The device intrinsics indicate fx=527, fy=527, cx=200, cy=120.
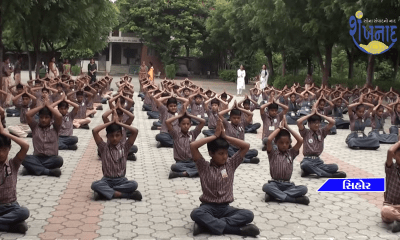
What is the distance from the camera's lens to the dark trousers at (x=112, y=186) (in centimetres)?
787

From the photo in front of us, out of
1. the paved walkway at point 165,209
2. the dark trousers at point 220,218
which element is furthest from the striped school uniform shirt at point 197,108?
the dark trousers at point 220,218

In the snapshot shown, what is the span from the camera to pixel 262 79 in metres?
29.3

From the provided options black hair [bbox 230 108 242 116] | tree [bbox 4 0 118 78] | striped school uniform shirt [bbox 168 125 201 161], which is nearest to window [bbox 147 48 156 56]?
tree [bbox 4 0 118 78]

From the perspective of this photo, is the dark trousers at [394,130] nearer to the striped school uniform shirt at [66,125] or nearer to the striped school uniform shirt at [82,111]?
the striped school uniform shirt at [66,125]

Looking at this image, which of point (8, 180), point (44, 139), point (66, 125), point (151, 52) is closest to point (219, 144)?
point (8, 180)

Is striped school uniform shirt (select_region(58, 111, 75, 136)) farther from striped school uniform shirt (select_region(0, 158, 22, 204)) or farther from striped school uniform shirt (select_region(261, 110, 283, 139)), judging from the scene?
striped school uniform shirt (select_region(0, 158, 22, 204))

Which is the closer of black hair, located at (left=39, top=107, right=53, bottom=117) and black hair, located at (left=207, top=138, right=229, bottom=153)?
black hair, located at (left=207, top=138, right=229, bottom=153)

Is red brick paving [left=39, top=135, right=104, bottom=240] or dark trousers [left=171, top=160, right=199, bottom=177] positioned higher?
dark trousers [left=171, top=160, right=199, bottom=177]

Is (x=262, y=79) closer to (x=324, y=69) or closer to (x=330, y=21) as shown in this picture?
(x=324, y=69)

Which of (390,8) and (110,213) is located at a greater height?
(390,8)

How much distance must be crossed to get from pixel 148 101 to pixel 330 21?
27.8 feet

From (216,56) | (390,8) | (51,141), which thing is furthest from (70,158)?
(216,56)

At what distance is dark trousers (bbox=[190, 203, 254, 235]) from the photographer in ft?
21.1

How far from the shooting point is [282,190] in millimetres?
8148
